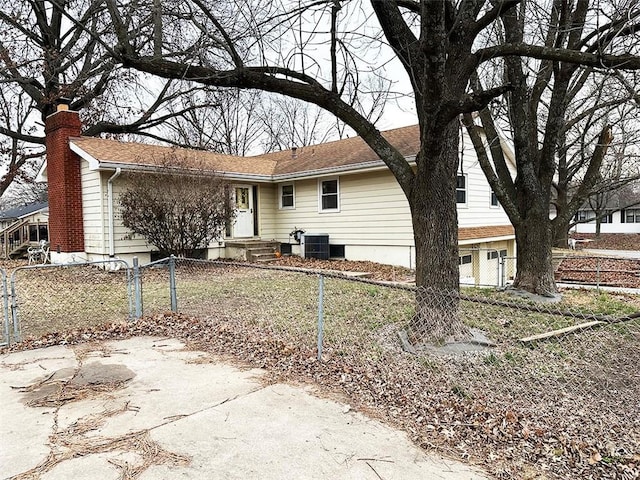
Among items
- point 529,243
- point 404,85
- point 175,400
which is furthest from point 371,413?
point 529,243

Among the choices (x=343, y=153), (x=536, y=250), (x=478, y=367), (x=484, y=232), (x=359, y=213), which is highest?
(x=343, y=153)

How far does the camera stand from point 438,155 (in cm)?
479

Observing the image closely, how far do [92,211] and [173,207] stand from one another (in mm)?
2785

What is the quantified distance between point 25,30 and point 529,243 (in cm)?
1786

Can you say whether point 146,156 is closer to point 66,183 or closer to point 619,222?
point 66,183

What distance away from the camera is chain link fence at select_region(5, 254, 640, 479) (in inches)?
115

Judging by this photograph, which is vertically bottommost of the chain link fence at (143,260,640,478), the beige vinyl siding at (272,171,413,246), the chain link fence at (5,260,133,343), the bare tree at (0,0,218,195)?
the chain link fence at (143,260,640,478)

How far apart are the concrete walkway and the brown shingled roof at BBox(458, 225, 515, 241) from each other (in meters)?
9.91

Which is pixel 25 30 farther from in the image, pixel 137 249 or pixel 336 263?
pixel 336 263

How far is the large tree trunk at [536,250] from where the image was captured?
864 centimetres

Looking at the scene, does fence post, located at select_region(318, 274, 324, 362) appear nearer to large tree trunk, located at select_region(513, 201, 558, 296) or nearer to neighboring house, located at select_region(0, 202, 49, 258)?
large tree trunk, located at select_region(513, 201, 558, 296)

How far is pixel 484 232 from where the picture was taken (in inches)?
548

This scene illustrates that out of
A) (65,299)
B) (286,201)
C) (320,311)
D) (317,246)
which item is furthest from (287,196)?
(320,311)

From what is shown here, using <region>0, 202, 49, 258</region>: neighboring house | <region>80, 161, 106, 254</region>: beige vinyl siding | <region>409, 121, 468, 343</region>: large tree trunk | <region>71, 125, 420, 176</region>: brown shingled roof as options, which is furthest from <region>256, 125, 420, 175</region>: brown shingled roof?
<region>0, 202, 49, 258</region>: neighboring house
